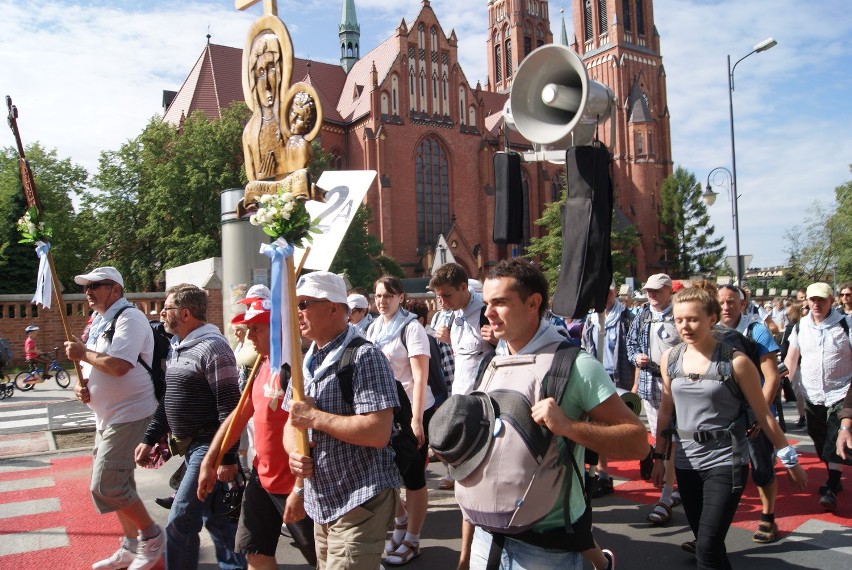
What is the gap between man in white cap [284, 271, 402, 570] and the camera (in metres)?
2.82

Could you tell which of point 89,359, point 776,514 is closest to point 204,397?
point 89,359

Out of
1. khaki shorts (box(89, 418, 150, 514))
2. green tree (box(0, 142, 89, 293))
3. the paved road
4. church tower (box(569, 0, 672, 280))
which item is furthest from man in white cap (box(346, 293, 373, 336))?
church tower (box(569, 0, 672, 280))

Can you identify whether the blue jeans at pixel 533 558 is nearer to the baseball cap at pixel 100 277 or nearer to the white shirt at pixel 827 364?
the baseball cap at pixel 100 277

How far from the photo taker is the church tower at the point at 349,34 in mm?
63531

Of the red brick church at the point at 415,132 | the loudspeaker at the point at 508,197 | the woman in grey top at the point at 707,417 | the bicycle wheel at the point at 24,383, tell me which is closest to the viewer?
the woman in grey top at the point at 707,417

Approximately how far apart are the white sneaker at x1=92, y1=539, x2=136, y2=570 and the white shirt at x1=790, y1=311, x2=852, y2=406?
5.54m

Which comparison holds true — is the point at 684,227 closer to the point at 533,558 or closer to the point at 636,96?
the point at 636,96

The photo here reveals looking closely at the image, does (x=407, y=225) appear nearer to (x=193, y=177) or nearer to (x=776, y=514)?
(x=193, y=177)

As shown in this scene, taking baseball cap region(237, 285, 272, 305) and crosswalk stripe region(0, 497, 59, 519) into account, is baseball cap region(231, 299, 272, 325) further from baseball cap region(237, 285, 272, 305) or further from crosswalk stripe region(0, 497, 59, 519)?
crosswalk stripe region(0, 497, 59, 519)

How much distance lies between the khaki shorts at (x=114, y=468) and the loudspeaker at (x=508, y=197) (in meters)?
2.79

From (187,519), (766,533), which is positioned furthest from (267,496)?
(766,533)

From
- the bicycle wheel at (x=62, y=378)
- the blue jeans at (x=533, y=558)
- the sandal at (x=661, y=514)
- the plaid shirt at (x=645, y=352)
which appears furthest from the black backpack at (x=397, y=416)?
the bicycle wheel at (x=62, y=378)

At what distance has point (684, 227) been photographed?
5859 cm

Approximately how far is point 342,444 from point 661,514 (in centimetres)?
340
